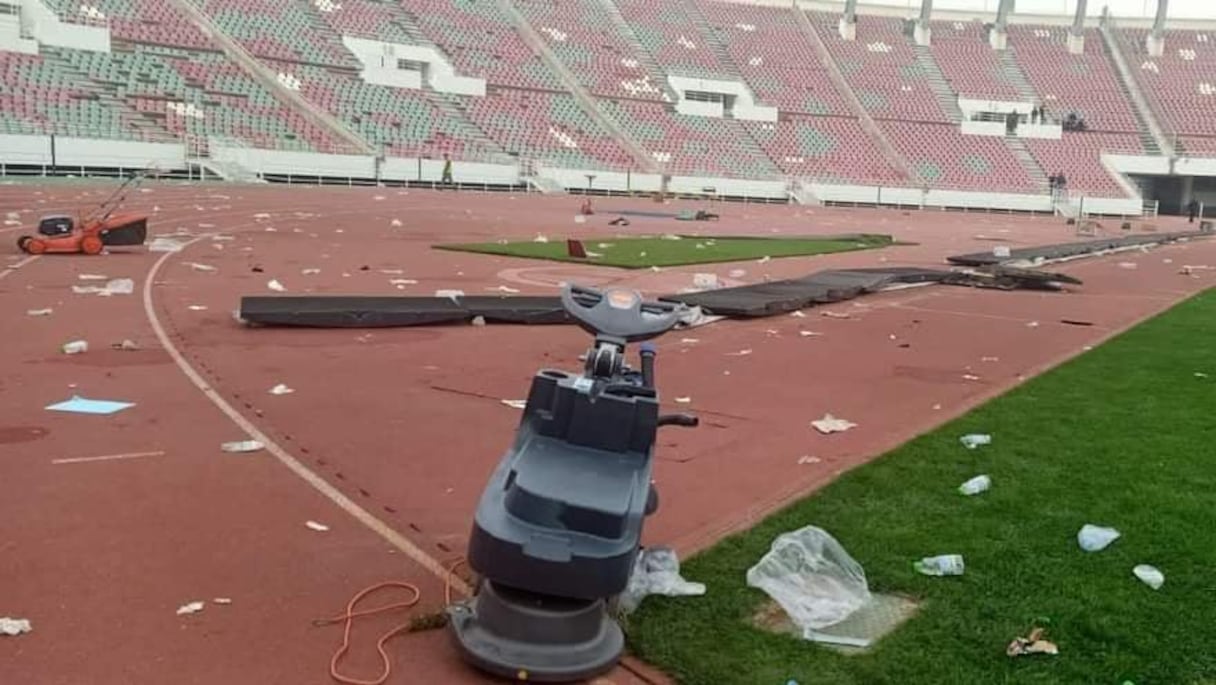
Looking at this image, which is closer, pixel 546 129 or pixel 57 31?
pixel 57 31

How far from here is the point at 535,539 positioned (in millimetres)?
3586

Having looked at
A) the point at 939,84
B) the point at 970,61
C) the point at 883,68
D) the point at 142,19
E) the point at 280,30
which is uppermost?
the point at 970,61

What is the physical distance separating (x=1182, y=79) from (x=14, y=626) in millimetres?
81922

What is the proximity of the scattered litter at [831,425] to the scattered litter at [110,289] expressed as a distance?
925cm

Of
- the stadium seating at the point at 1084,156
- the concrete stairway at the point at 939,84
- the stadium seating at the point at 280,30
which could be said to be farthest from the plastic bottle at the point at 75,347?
the concrete stairway at the point at 939,84

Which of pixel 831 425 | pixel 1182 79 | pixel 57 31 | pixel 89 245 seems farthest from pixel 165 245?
pixel 1182 79

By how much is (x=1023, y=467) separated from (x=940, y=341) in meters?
5.81

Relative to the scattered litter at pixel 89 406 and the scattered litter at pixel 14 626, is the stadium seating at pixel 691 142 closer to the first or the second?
the scattered litter at pixel 89 406

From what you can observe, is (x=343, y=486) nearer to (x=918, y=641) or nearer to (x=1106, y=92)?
(x=918, y=641)

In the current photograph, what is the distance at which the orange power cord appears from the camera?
12.1 feet

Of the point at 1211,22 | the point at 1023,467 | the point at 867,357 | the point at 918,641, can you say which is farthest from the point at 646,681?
the point at 1211,22

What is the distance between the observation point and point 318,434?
6906 mm

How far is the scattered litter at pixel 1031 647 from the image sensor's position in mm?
3834

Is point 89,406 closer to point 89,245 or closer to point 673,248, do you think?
point 89,245
